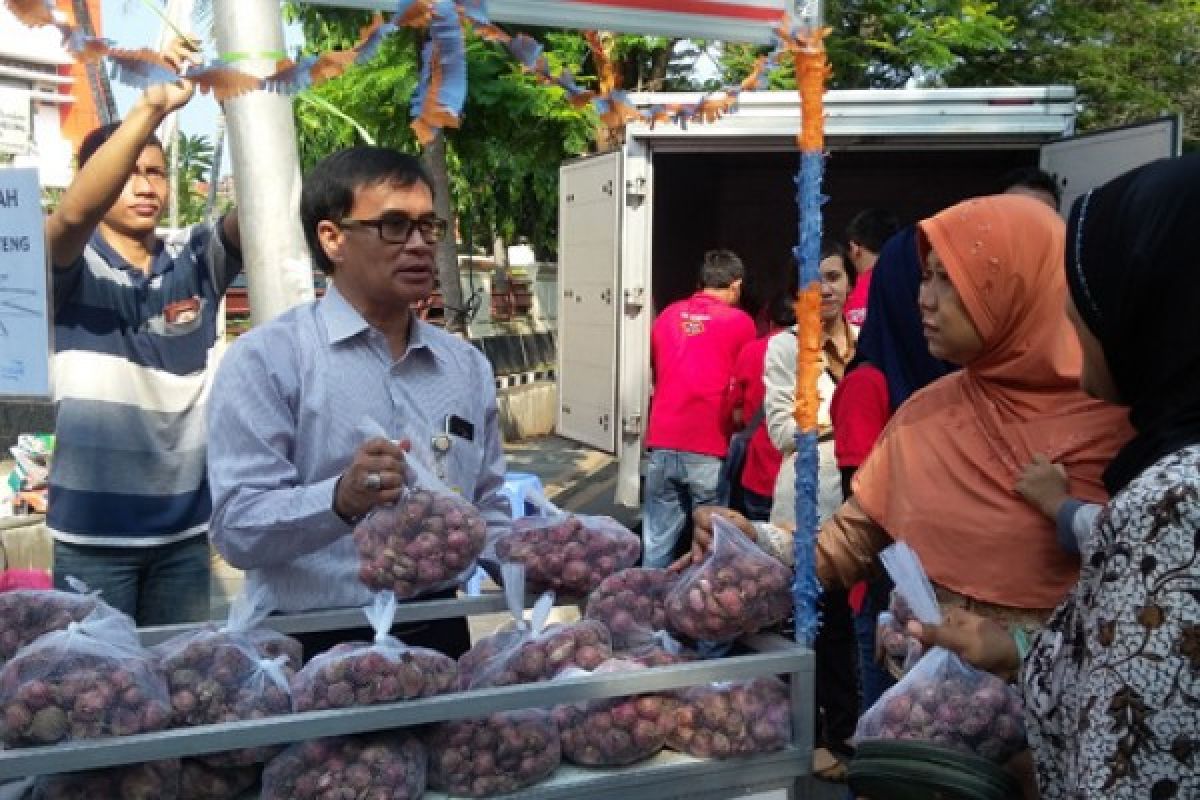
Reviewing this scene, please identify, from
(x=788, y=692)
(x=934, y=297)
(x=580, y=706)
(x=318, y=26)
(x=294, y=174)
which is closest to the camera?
(x=580, y=706)

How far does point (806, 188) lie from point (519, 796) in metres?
1.11

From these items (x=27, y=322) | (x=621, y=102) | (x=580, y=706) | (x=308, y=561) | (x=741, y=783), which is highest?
(x=621, y=102)

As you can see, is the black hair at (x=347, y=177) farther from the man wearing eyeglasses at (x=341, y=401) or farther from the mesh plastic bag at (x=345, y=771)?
the mesh plastic bag at (x=345, y=771)

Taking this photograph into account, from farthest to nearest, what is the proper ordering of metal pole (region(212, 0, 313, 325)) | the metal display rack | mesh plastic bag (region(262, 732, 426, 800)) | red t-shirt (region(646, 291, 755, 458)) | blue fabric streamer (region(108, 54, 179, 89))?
red t-shirt (region(646, 291, 755, 458)), metal pole (region(212, 0, 313, 325)), blue fabric streamer (region(108, 54, 179, 89)), mesh plastic bag (region(262, 732, 426, 800)), the metal display rack

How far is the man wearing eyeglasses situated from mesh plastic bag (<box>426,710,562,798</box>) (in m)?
0.42

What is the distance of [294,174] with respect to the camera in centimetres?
331

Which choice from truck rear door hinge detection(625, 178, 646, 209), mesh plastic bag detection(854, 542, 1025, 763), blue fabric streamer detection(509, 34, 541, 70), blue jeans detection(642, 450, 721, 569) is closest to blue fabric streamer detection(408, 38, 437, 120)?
blue fabric streamer detection(509, 34, 541, 70)

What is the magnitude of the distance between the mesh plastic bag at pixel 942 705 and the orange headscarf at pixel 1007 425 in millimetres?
251

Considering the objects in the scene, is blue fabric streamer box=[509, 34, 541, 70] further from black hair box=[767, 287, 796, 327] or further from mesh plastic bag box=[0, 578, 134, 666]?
black hair box=[767, 287, 796, 327]

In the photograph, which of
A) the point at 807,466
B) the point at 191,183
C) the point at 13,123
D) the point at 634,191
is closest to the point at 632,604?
the point at 807,466

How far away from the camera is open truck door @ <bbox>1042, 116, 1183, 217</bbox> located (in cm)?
541

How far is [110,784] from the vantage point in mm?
1564

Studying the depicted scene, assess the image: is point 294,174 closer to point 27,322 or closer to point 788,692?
point 27,322

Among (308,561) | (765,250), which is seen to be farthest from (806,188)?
(765,250)
